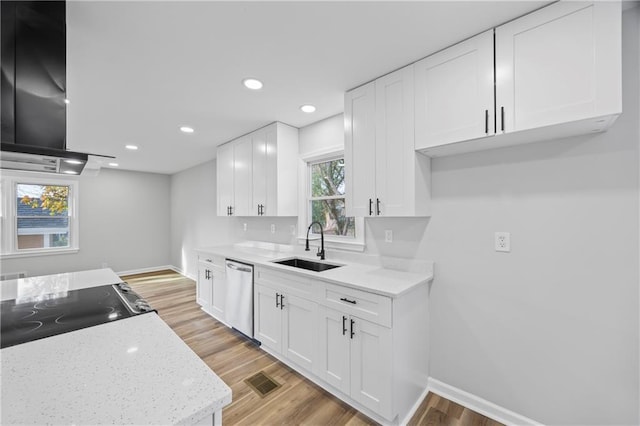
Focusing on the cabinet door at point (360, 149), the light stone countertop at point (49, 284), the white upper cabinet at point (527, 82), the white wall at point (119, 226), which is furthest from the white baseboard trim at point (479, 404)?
the white wall at point (119, 226)

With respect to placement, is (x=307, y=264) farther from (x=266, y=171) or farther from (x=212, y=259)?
(x=212, y=259)

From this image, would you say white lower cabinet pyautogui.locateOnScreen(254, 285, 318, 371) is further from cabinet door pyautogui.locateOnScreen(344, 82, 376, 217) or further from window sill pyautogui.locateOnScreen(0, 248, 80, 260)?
window sill pyautogui.locateOnScreen(0, 248, 80, 260)

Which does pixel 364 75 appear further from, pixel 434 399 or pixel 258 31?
pixel 434 399

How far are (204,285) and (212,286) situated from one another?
10.4 inches

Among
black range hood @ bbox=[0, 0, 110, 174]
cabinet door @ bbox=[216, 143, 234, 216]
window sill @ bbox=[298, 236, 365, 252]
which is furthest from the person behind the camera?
cabinet door @ bbox=[216, 143, 234, 216]

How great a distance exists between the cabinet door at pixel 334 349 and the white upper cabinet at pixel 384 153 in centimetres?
86

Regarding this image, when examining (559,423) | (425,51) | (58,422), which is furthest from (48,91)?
(559,423)

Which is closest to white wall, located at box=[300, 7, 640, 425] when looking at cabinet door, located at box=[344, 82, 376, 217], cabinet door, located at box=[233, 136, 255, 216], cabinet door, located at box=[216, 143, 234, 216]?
cabinet door, located at box=[344, 82, 376, 217]

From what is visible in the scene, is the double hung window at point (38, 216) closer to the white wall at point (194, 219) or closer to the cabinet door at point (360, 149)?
the white wall at point (194, 219)

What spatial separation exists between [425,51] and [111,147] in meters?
4.58

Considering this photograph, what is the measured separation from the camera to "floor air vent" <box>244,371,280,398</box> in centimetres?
212

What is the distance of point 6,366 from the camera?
886 millimetres

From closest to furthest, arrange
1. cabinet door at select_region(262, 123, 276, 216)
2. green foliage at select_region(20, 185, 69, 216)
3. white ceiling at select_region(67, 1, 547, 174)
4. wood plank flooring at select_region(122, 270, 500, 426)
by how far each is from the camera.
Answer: white ceiling at select_region(67, 1, 547, 174)
wood plank flooring at select_region(122, 270, 500, 426)
cabinet door at select_region(262, 123, 276, 216)
green foliage at select_region(20, 185, 69, 216)

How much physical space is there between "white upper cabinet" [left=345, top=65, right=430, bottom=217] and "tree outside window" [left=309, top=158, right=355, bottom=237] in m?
0.62
